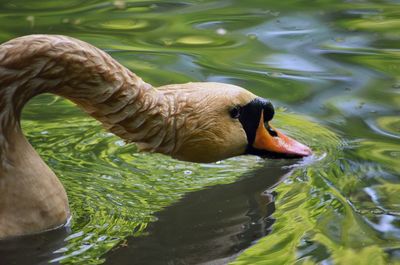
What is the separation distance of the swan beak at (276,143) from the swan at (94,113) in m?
0.04

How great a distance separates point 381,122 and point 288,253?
2.20 m

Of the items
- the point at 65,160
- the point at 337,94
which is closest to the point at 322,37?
the point at 337,94

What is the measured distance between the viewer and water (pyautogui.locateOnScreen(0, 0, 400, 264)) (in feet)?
19.5

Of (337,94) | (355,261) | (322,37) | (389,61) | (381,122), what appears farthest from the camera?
(322,37)

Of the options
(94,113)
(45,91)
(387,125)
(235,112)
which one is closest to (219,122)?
(235,112)

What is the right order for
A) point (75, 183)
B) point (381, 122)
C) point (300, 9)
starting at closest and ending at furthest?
point (75, 183) → point (381, 122) → point (300, 9)

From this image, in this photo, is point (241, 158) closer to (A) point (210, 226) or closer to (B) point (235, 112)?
(B) point (235, 112)

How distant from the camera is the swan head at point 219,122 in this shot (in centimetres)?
652

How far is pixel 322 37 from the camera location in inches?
375

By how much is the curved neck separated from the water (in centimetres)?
16

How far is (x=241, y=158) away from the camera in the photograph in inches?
290

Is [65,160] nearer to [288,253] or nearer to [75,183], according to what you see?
[75,183]

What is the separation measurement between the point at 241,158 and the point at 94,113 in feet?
4.85

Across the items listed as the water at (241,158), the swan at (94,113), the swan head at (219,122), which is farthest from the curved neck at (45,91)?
the swan head at (219,122)
